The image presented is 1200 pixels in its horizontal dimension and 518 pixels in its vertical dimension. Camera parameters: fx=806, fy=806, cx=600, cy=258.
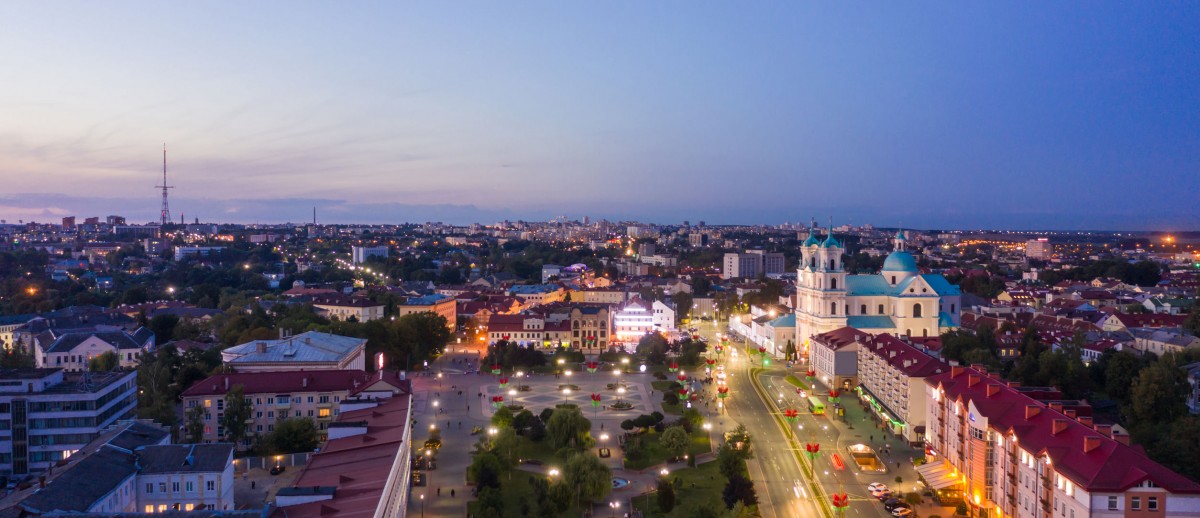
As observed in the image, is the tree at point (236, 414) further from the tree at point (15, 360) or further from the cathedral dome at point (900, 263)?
the cathedral dome at point (900, 263)

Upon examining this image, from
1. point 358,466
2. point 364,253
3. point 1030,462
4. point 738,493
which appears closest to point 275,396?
point 358,466

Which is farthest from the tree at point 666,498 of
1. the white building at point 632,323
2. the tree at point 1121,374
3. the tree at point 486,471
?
the white building at point 632,323

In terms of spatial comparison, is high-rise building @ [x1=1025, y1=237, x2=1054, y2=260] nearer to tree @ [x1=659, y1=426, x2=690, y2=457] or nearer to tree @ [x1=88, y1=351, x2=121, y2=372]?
tree @ [x1=659, y1=426, x2=690, y2=457]

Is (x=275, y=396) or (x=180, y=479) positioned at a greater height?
(x=275, y=396)

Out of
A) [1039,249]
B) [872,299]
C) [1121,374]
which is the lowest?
[1121,374]

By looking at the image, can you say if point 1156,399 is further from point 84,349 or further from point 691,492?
point 84,349

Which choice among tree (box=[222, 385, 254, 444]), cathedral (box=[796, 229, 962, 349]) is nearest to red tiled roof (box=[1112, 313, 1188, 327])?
cathedral (box=[796, 229, 962, 349])
